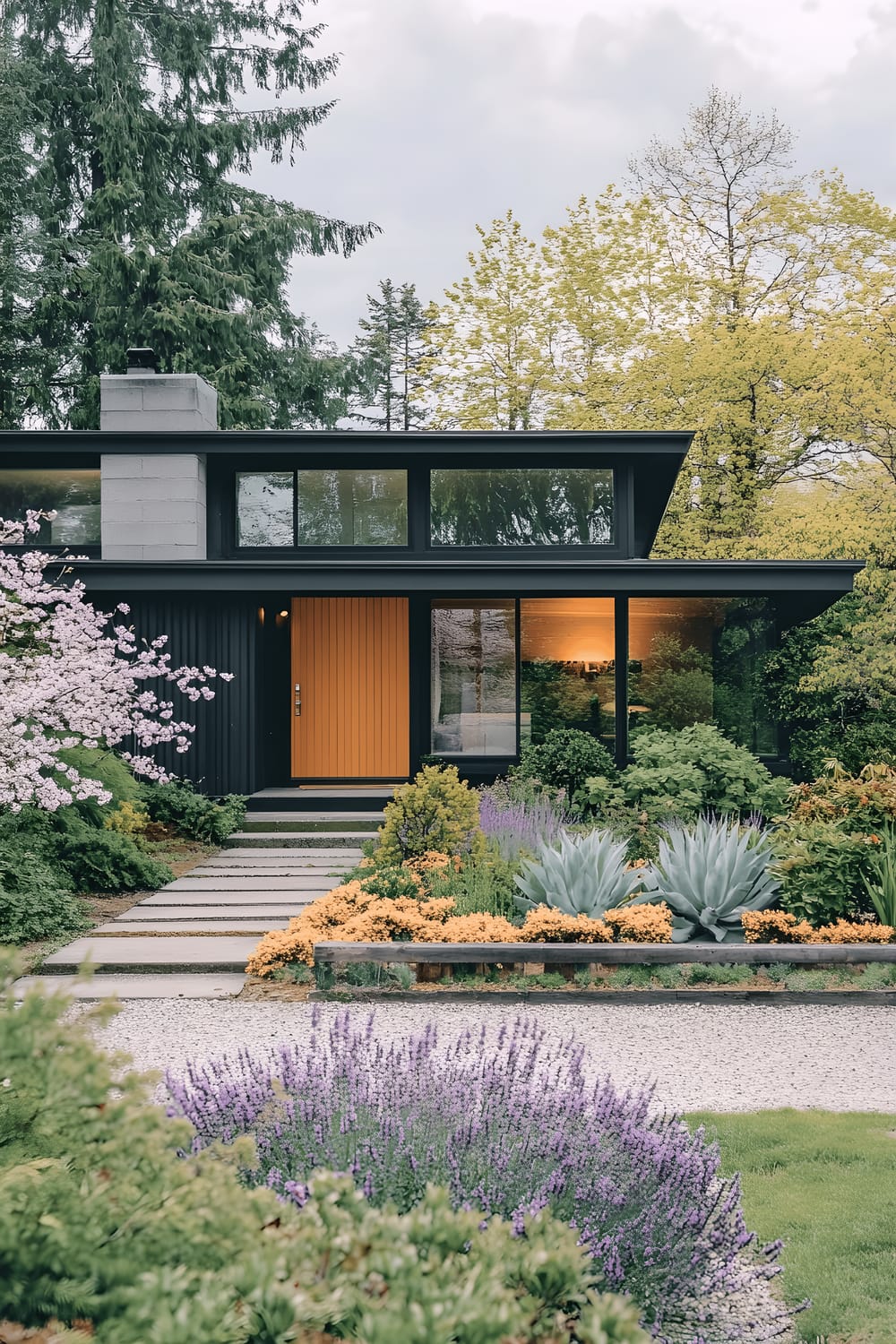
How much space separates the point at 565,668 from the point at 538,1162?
11360 mm

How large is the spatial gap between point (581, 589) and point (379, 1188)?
11038 mm

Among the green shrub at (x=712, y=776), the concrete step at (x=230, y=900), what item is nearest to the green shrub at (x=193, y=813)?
the concrete step at (x=230, y=900)

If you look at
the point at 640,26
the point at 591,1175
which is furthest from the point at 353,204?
the point at 591,1175

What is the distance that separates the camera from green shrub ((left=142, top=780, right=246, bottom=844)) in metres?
12.0

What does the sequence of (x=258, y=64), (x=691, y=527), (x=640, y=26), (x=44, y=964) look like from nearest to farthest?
(x=44, y=964), (x=691, y=527), (x=258, y=64), (x=640, y=26)

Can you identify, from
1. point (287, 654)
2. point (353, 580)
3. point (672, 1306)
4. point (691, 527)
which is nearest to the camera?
point (672, 1306)

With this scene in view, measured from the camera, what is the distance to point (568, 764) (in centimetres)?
1184

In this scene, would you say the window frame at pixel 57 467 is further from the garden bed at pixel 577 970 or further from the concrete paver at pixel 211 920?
the garden bed at pixel 577 970

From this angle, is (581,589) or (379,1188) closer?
(379,1188)

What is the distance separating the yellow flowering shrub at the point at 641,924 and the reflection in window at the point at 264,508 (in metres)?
8.82

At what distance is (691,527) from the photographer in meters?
22.2

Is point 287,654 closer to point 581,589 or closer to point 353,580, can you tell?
point 353,580

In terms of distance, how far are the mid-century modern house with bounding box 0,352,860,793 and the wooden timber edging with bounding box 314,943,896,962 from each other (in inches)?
270

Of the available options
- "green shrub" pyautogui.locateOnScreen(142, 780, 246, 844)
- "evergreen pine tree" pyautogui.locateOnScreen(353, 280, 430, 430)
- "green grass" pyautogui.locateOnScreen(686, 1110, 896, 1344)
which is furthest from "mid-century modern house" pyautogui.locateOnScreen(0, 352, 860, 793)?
"evergreen pine tree" pyautogui.locateOnScreen(353, 280, 430, 430)
